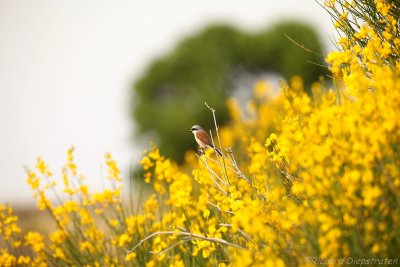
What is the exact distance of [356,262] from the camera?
2.80 metres

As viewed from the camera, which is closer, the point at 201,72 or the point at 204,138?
the point at 204,138

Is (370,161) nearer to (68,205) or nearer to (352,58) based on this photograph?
(352,58)

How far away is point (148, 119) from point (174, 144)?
1.74 metres

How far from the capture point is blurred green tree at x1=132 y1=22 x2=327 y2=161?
23266 millimetres

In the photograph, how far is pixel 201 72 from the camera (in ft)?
79.9

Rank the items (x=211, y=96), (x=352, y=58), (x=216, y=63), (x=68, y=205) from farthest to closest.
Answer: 1. (x=216, y=63)
2. (x=211, y=96)
3. (x=68, y=205)
4. (x=352, y=58)

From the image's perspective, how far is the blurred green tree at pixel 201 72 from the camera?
23.3m

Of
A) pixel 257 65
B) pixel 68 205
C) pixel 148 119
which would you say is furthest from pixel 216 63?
pixel 68 205

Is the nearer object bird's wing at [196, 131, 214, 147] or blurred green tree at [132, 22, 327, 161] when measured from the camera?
bird's wing at [196, 131, 214, 147]

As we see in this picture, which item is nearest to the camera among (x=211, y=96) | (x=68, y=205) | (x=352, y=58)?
(x=352, y=58)

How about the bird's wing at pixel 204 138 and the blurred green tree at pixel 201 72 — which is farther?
the blurred green tree at pixel 201 72

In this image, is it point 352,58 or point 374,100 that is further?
point 352,58

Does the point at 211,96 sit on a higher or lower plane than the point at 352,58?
lower

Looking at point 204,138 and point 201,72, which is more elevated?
point 201,72
